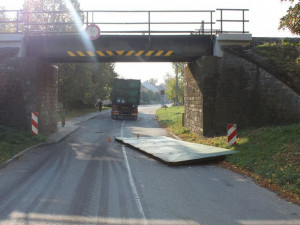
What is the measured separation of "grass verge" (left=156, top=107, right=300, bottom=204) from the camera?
6802 mm

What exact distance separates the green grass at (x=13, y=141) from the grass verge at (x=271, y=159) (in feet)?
24.0

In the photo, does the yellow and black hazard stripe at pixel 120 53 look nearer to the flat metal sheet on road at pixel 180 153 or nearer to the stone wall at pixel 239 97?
the stone wall at pixel 239 97

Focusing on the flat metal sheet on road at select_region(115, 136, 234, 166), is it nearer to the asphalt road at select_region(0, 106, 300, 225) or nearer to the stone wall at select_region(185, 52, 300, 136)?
the asphalt road at select_region(0, 106, 300, 225)

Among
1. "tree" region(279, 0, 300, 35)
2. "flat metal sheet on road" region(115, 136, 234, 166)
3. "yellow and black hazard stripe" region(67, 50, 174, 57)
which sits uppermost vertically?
"yellow and black hazard stripe" region(67, 50, 174, 57)

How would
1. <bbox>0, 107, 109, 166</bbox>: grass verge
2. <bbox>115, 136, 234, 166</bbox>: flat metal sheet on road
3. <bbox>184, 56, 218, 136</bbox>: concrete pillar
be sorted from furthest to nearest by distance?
<bbox>184, 56, 218, 136</bbox>: concrete pillar
<bbox>0, 107, 109, 166</bbox>: grass verge
<bbox>115, 136, 234, 166</bbox>: flat metal sheet on road

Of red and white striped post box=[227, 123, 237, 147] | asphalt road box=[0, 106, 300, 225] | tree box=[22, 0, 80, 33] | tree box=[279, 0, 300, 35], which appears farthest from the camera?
tree box=[22, 0, 80, 33]

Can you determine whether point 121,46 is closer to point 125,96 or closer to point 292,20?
point 292,20

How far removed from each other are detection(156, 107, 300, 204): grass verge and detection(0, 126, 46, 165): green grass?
24.0 feet

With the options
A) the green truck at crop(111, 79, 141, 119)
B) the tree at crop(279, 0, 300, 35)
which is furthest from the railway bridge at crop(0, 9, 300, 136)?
the green truck at crop(111, 79, 141, 119)

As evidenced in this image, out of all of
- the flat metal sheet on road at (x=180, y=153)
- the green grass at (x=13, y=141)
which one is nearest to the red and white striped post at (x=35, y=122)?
the green grass at (x=13, y=141)

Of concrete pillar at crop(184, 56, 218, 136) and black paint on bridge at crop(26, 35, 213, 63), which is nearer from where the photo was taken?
concrete pillar at crop(184, 56, 218, 136)

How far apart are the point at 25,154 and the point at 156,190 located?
6717 mm

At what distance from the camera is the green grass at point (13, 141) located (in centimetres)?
1045

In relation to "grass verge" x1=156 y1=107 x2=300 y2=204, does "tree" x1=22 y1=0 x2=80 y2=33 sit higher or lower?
higher
